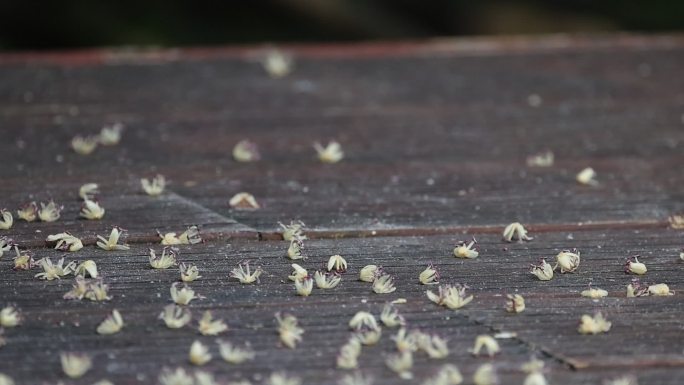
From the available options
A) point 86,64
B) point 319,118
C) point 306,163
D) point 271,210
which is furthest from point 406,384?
point 86,64

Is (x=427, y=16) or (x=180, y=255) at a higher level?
(x=427, y=16)

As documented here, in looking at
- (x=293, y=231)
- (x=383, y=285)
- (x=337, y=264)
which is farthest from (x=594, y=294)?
(x=293, y=231)

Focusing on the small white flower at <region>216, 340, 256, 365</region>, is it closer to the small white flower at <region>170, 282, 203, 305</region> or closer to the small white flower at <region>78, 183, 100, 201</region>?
the small white flower at <region>170, 282, 203, 305</region>

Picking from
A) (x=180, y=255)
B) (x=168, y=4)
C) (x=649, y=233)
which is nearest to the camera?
(x=180, y=255)

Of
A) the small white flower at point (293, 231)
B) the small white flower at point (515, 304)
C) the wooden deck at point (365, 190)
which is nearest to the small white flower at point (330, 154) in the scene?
the wooden deck at point (365, 190)

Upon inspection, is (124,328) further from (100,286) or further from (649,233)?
(649,233)


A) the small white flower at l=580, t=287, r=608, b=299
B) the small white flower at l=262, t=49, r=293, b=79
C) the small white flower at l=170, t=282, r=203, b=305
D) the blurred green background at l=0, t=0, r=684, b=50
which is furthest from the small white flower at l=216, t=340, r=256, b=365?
the blurred green background at l=0, t=0, r=684, b=50
